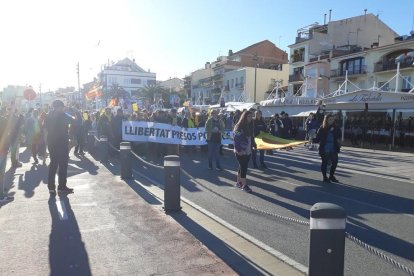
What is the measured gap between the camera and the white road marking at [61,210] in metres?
6.77

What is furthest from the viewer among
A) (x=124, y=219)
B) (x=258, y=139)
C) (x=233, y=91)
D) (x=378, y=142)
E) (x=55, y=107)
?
(x=233, y=91)

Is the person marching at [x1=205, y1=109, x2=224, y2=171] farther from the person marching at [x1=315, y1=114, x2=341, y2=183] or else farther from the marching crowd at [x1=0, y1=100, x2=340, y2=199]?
the person marching at [x1=315, y1=114, x2=341, y2=183]

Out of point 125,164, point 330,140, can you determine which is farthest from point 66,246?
point 330,140

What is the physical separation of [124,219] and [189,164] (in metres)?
6.83

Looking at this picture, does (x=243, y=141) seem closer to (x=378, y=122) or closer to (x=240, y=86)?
(x=378, y=122)

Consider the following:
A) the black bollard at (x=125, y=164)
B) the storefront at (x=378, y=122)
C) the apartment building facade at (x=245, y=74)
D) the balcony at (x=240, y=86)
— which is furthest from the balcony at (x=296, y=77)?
the black bollard at (x=125, y=164)

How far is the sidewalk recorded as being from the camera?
4.62 meters

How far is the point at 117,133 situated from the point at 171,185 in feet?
29.6

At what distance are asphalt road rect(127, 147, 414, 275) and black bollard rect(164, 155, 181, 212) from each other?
724 millimetres

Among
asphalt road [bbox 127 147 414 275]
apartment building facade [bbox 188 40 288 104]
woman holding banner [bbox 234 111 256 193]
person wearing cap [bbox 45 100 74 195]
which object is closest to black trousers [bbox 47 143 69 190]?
person wearing cap [bbox 45 100 74 195]

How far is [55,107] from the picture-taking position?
8.48 metres

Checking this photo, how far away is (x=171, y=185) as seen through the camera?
276 inches

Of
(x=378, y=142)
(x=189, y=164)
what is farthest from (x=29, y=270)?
(x=378, y=142)

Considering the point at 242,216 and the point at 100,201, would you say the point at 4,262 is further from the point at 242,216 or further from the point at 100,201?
the point at 242,216
